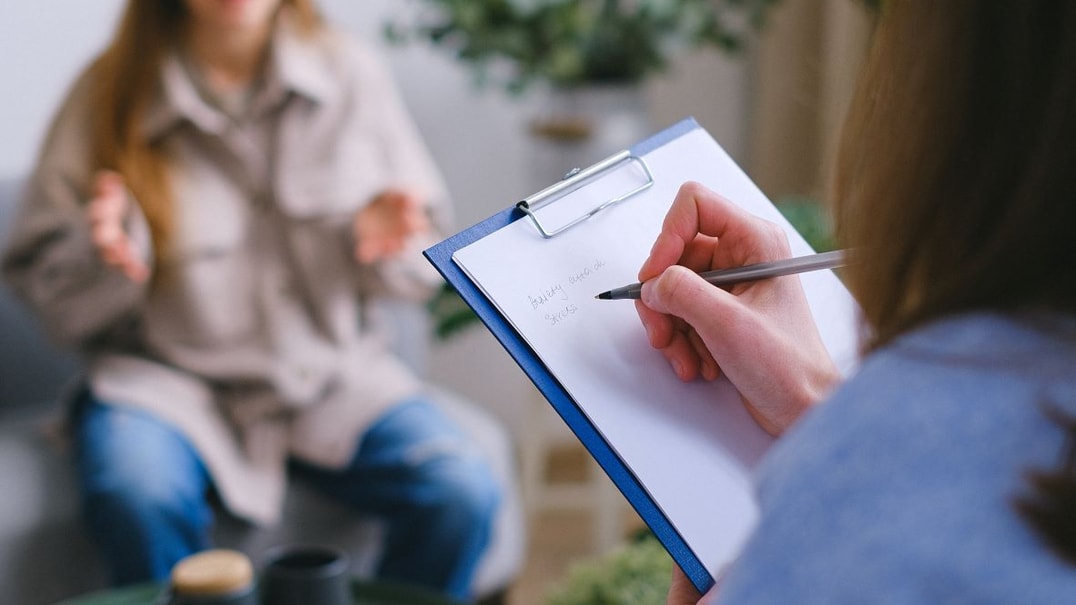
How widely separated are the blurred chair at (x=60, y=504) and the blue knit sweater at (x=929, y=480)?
125 centimetres

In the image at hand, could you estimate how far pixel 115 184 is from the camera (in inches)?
58.9

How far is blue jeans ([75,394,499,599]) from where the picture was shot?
1.38 meters

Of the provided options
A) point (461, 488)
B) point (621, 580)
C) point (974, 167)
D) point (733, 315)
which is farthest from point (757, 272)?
point (461, 488)

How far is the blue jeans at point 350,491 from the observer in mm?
1384

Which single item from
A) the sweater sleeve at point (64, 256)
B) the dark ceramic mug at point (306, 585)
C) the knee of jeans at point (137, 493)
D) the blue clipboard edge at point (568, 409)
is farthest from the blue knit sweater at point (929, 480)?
the sweater sleeve at point (64, 256)

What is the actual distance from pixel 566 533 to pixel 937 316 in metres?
1.95

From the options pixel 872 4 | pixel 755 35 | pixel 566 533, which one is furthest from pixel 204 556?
pixel 755 35

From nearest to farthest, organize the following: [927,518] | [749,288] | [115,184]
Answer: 1. [927,518]
2. [749,288]
3. [115,184]

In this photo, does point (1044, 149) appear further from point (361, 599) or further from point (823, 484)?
point (361, 599)

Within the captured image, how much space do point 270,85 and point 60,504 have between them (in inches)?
24.7

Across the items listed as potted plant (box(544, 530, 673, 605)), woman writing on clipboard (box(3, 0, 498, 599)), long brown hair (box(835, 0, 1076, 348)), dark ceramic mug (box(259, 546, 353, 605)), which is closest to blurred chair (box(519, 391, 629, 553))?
woman writing on clipboard (box(3, 0, 498, 599))

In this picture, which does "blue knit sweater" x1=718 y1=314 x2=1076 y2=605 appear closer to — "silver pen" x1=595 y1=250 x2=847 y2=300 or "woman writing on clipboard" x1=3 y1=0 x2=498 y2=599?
"silver pen" x1=595 y1=250 x2=847 y2=300

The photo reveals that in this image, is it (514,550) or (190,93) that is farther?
(514,550)

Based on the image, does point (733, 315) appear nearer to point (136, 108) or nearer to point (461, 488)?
point (461, 488)
